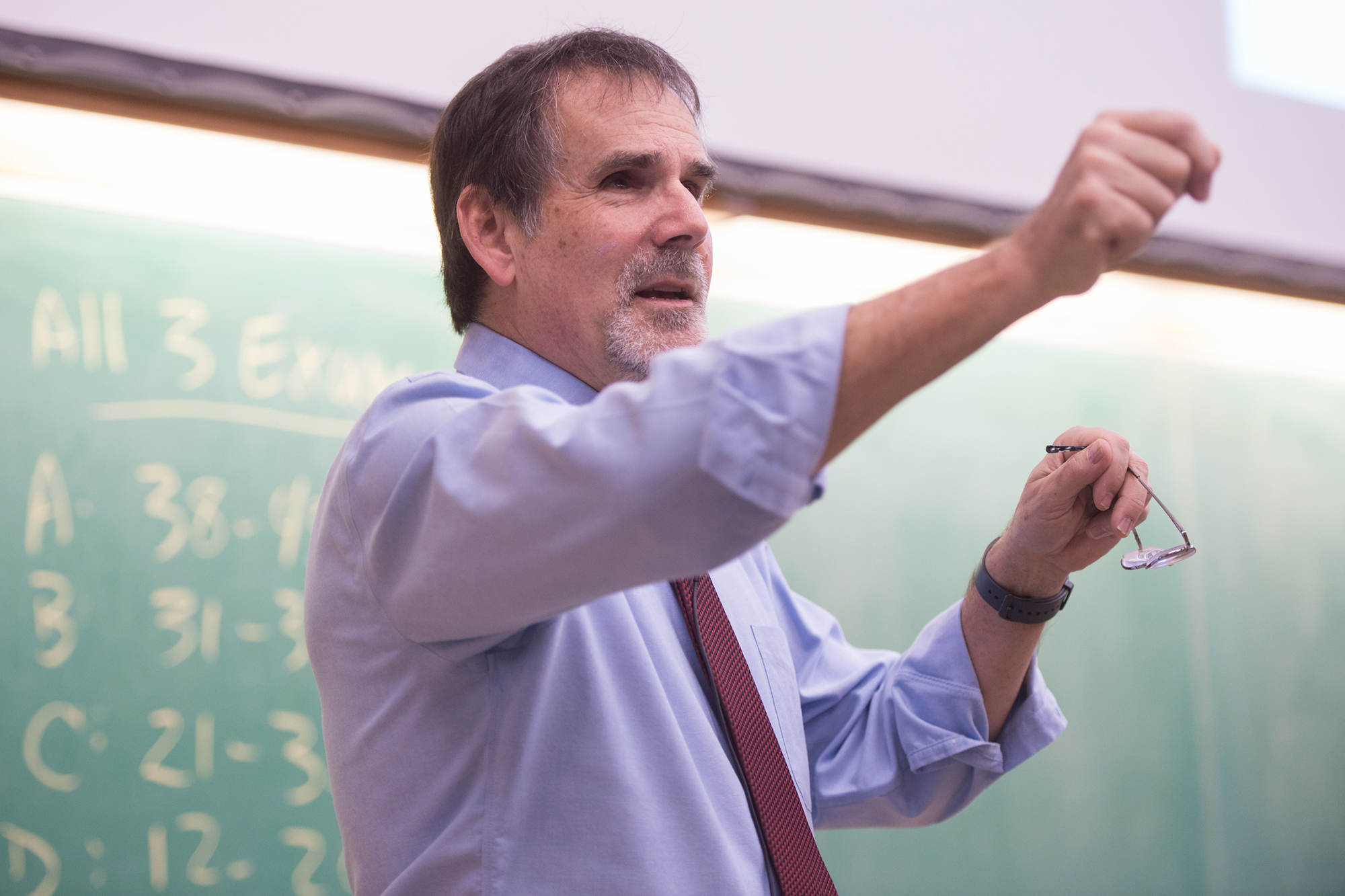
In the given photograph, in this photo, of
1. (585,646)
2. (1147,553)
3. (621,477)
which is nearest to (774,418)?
(621,477)

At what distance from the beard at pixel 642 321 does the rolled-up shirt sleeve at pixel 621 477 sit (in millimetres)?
310

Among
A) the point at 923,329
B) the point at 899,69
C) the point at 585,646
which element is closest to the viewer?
the point at 923,329

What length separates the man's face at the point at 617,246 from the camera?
87 cm

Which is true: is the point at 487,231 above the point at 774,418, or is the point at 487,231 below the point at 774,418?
above

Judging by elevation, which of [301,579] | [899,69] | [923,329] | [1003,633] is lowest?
[301,579]

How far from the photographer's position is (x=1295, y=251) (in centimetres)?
241

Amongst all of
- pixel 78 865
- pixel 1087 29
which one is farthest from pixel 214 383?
pixel 1087 29

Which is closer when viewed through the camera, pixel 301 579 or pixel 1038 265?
pixel 1038 265

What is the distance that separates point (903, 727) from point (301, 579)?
1122 mm

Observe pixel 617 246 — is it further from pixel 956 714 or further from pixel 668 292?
pixel 956 714

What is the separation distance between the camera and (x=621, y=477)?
18.4 inches

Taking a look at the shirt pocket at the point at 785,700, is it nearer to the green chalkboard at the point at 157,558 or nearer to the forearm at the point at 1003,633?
the forearm at the point at 1003,633

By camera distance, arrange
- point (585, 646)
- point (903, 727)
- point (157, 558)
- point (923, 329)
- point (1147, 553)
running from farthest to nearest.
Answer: point (157, 558) → point (903, 727) → point (1147, 553) → point (585, 646) → point (923, 329)

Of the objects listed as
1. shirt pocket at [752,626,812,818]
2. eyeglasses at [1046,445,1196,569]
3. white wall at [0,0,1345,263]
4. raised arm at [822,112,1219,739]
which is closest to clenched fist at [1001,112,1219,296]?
raised arm at [822,112,1219,739]
